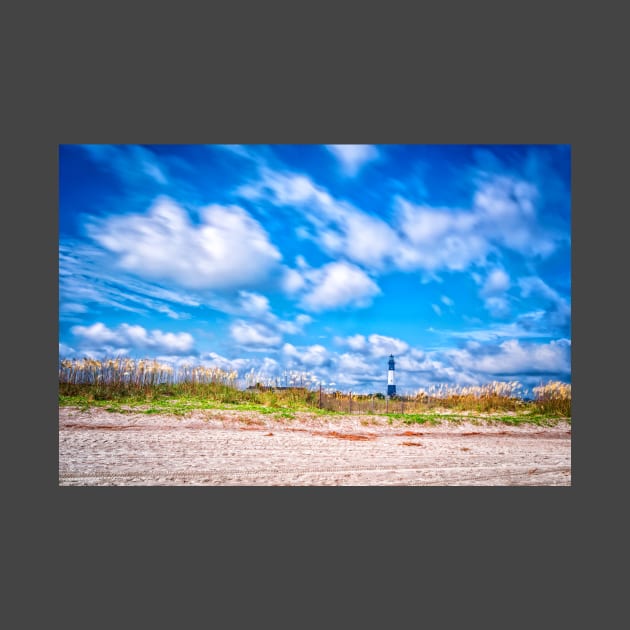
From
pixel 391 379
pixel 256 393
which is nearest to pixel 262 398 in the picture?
pixel 256 393

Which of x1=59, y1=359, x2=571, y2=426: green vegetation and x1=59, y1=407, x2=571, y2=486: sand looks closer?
x1=59, y1=407, x2=571, y2=486: sand

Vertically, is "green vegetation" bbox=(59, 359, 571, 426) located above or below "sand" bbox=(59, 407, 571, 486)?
above

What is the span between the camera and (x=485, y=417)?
8.26 meters

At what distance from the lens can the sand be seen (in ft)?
20.2

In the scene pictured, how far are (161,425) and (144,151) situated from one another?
170 inches

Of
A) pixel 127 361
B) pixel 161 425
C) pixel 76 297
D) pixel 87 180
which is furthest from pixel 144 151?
pixel 161 425

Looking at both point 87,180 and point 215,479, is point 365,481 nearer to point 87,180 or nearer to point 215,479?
point 215,479

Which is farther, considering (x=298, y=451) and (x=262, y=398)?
(x=262, y=398)

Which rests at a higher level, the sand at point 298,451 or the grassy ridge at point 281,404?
the grassy ridge at point 281,404

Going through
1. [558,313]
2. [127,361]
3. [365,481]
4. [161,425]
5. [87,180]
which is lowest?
[365,481]

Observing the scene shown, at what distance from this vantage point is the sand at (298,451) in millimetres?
6145

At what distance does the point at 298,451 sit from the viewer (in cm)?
677

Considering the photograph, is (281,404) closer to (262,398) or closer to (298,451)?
(262,398)

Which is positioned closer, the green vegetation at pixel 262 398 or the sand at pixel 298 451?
the sand at pixel 298 451
